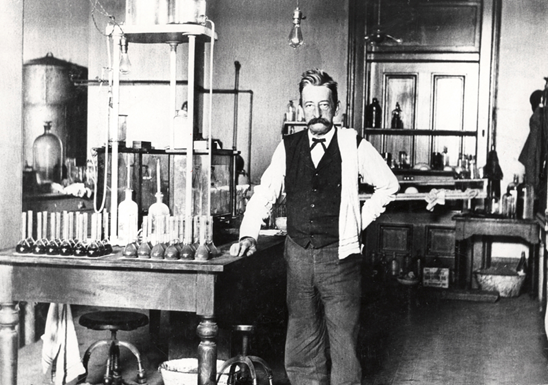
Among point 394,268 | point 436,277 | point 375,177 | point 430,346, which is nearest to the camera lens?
point 375,177

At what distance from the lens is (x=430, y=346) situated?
6262 mm

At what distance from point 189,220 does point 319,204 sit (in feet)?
2.39

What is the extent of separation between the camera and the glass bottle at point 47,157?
7.70m

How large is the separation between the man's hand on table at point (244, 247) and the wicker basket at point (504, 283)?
17.7 ft

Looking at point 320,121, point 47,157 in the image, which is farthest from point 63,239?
point 47,157

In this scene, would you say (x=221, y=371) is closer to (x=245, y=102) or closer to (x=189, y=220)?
(x=189, y=220)

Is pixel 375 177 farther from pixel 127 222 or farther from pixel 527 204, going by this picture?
pixel 527 204

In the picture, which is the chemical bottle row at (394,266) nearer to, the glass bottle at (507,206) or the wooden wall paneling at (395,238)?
the wooden wall paneling at (395,238)

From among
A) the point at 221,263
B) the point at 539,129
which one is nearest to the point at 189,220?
the point at 221,263

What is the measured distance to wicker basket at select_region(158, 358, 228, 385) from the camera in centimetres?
439

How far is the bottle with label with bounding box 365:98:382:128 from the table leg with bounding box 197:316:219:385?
20.6ft

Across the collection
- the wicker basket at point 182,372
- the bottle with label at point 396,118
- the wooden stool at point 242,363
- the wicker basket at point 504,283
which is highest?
the bottle with label at point 396,118

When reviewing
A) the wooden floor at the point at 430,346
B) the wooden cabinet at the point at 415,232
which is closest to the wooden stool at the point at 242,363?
the wooden floor at the point at 430,346

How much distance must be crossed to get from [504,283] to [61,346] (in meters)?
5.65
